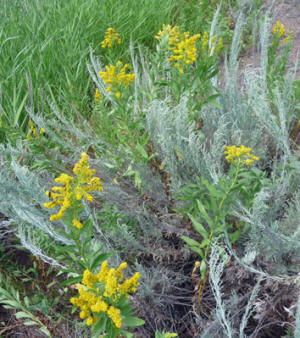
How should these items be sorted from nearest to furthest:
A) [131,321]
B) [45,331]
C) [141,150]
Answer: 1. [131,321]
2. [45,331]
3. [141,150]

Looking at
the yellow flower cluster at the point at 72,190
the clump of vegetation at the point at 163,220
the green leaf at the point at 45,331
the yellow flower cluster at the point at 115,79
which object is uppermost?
the yellow flower cluster at the point at 115,79

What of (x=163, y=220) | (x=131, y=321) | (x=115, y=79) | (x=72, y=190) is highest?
(x=115, y=79)

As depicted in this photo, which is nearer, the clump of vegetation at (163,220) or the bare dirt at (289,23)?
the clump of vegetation at (163,220)

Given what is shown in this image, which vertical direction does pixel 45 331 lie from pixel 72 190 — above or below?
below

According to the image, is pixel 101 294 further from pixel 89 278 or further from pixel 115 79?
pixel 115 79

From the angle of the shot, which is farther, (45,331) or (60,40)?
(60,40)

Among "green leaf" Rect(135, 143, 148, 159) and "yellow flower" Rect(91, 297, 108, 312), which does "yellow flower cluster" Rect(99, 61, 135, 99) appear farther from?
"yellow flower" Rect(91, 297, 108, 312)

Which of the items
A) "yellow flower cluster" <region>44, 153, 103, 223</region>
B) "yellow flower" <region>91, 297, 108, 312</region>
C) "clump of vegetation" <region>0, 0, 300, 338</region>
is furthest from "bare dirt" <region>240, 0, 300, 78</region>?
"yellow flower" <region>91, 297, 108, 312</region>

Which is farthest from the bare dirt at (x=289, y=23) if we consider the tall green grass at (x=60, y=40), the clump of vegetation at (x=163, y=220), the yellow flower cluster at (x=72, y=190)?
the yellow flower cluster at (x=72, y=190)

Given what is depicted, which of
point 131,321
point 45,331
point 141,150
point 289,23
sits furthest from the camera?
point 289,23

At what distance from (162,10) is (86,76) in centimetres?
128

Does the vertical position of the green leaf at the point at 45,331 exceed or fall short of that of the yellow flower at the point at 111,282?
it falls short

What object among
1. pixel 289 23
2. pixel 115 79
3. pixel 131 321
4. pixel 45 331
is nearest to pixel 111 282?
pixel 131 321

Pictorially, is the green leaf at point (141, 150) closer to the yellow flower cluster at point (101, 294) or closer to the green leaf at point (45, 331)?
the yellow flower cluster at point (101, 294)
